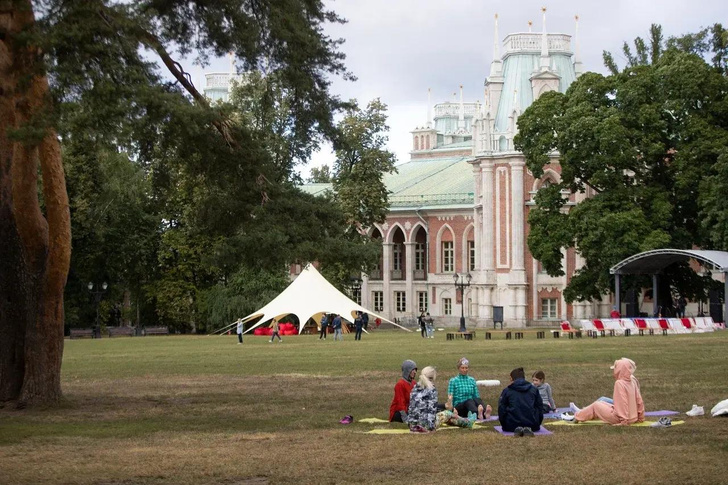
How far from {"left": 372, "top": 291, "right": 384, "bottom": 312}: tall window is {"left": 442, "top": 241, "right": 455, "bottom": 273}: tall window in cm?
586

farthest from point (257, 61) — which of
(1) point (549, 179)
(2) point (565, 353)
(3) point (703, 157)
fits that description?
(1) point (549, 179)

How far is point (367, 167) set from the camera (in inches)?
2579

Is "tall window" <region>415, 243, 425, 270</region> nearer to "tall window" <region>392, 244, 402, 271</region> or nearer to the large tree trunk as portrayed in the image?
"tall window" <region>392, 244, 402, 271</region>

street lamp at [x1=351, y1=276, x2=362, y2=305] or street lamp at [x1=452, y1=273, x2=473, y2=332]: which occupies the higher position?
street lamp at [x1=351, y1=276, x2=362, y2=305]

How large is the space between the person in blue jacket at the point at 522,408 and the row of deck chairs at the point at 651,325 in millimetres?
30492

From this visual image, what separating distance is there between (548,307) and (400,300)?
15857 mm

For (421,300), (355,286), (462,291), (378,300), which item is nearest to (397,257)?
(378,300)

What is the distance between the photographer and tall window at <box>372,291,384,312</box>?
272 ft

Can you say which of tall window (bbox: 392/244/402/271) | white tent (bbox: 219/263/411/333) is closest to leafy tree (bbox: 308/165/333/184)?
tall window (bbox: 392/244/402/271)

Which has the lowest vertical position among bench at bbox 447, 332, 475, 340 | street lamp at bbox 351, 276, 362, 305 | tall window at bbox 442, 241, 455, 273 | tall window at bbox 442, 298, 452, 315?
bench at bbox 447, 332, 475, 340

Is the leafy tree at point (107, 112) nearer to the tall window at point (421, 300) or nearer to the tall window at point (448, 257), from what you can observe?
the tall window at point (448, 257)

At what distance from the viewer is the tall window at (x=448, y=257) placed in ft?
259

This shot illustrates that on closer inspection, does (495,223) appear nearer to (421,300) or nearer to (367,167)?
(367,167)

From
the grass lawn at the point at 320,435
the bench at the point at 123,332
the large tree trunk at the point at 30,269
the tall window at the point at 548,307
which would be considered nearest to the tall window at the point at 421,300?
the tall window at the point at 548,307
